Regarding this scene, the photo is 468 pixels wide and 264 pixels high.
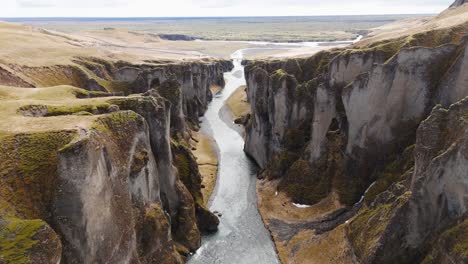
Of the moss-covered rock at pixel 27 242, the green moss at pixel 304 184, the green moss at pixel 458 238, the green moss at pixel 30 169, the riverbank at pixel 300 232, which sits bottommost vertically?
the riverbank at pixel 300 232

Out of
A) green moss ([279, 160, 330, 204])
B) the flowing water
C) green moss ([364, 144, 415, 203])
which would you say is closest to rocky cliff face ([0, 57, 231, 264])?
the flowing water

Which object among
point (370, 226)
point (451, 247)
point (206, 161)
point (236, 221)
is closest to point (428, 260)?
point (451, 247)

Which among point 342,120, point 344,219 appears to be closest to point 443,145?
point 344,219

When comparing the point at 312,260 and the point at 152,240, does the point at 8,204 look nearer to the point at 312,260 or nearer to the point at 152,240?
the point at 152,240

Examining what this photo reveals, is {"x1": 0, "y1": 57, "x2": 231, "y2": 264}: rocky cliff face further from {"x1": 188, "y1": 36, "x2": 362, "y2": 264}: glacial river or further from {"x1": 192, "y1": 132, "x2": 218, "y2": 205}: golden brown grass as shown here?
{"x1": 192, "y1": 132, "x2": 218, "y2": 205}: golden brown grass

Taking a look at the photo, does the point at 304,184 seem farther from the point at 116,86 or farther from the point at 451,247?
the point at 116,86

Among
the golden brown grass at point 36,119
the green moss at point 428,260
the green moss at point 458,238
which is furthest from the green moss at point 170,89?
the green moss at point 458,238

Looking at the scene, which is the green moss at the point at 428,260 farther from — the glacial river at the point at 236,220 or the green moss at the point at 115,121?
the green moss at the point at 115,121
